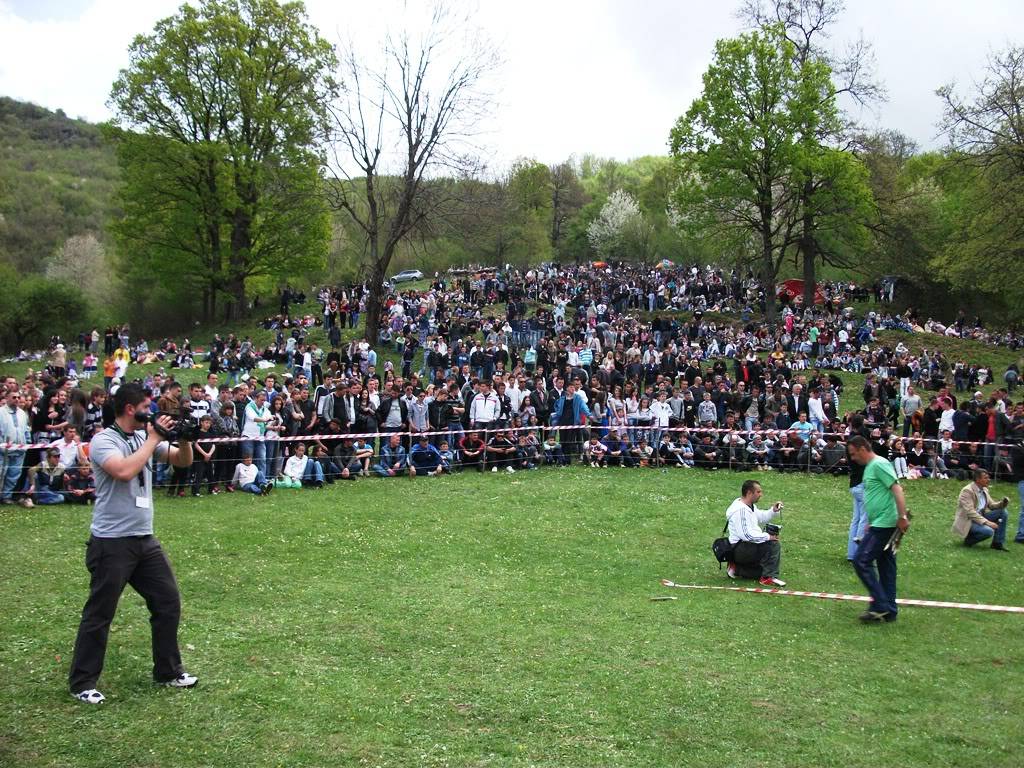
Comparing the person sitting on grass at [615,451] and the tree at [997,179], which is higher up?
the tree at [997,179]

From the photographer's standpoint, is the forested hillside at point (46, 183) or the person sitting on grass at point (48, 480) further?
the forested hillside at point (46, 183)

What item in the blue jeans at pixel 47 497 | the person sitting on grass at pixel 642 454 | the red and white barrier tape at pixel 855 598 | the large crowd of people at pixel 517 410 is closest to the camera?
the red and white barrier tape at pixel 855 598

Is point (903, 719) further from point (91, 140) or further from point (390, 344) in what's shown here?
point (91, 140)

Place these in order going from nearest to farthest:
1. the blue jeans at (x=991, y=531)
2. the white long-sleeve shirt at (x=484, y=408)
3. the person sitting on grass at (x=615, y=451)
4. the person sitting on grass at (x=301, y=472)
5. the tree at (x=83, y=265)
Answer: the blue jeans at (x=991, y=531)
the person sitting on grass at (x=301, y=472)
the white long-sleeve shirt at (x=484, y=408)
the person sitting on grass at (x=615, y=451)
the tree at (x=83, y=265)

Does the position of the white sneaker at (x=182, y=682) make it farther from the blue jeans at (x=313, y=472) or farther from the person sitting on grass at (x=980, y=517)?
the person sitting on grass at (x=980, y=517)

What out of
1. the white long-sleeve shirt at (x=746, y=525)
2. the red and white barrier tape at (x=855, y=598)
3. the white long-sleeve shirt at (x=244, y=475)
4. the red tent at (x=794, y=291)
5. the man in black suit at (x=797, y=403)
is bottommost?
the red and white barrier tape at (x=855, y=598)

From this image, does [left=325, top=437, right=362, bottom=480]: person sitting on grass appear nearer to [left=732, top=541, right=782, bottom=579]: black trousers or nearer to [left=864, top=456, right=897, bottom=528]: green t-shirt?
[left=732, top=541, right=782, bottom=579]: black trousers

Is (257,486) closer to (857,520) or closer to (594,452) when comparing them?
(594,452)

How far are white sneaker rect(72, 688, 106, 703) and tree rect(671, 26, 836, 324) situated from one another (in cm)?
4016

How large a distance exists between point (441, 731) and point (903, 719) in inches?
136

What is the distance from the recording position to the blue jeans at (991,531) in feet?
44.2

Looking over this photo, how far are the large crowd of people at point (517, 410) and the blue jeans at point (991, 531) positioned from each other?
1.29 m

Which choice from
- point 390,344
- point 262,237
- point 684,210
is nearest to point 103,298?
point 262,237

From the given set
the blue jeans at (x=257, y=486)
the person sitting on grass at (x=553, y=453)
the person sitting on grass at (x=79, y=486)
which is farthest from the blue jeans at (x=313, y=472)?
the person sitting on grass at (x=553, y=453)
